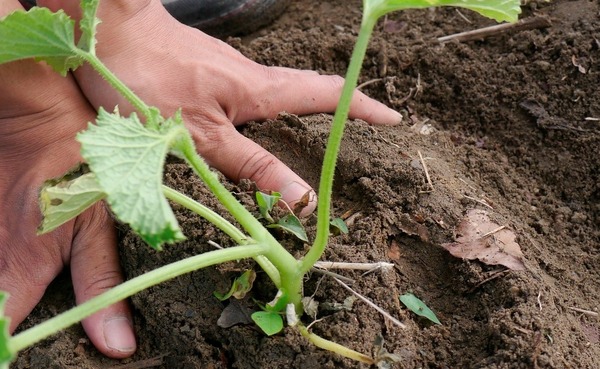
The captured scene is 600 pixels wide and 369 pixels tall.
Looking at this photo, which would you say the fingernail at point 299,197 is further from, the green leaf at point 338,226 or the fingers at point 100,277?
the fingers at point 100,277

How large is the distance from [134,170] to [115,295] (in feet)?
0.69

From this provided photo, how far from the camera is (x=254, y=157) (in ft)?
6.08

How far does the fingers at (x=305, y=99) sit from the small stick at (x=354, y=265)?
0.66 metres

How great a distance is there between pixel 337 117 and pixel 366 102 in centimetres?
95

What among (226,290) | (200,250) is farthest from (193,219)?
(226,290)

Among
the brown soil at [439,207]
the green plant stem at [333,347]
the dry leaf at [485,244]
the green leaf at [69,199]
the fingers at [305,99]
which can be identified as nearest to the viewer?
the green leaf at [69,199]

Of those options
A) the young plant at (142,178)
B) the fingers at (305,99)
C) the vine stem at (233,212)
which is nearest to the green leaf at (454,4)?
the young plant at (142,178)

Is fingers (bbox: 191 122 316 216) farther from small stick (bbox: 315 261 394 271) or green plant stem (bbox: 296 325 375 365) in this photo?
green plant stem (bbox: 296 325 375 365)

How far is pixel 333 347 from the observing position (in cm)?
145

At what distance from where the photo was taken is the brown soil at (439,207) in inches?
60.5

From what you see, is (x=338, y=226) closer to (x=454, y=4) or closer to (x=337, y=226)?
(x=337, y=226)

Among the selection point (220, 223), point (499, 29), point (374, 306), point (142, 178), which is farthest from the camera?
point (499, 29)

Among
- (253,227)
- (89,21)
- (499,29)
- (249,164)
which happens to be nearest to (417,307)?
(253,227)

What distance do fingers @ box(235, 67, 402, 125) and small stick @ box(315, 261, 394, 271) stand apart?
0.66m
